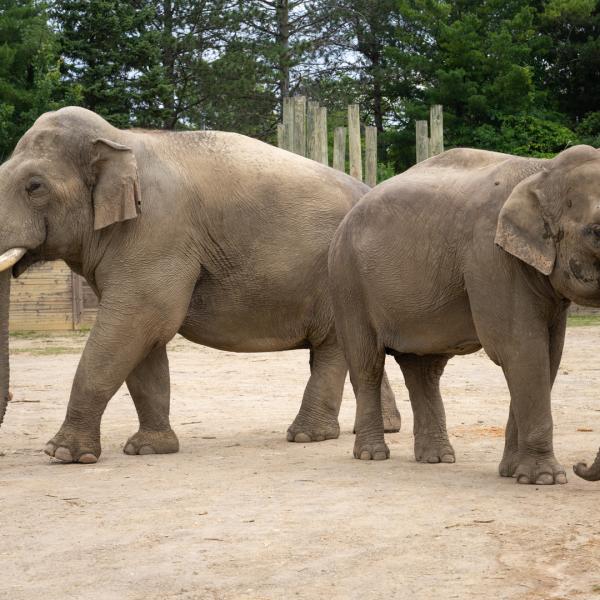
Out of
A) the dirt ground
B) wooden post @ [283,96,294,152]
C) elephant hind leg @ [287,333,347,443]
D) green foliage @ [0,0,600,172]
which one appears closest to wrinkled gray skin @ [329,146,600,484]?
the dirt ground

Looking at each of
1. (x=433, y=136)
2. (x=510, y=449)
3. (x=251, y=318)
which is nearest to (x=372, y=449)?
(x=510, y=449)

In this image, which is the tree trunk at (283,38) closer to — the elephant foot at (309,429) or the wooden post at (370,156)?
the wooden post at (370,156)

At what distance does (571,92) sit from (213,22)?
9838 mm

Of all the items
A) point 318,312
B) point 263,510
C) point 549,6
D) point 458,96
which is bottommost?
point 263,510

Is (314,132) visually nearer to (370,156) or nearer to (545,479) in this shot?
(370,156)

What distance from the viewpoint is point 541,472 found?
6.59 meters

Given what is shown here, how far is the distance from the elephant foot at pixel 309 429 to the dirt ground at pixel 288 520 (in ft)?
0.38

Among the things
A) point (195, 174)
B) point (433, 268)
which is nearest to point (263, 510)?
point (433, 268)

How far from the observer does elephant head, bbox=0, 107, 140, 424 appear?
26.7 ft

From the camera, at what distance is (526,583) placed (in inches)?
184

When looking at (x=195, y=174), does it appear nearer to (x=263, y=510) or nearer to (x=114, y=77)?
(x=263, y=510)

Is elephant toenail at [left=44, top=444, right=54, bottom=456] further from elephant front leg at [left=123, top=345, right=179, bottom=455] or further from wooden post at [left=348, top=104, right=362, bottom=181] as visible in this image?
wooden post at [left=348, top=104, right=362, bottom=181]

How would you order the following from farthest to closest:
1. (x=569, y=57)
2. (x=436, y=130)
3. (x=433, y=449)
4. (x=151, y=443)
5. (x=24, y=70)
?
(x=24, y=70) < (x=569, y=57) < (x=436, y=130) < (x=151, y=443) < (x=433, y=449)

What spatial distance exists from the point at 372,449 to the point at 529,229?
2.03 meters
